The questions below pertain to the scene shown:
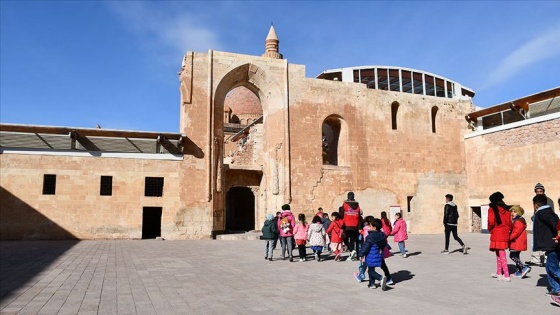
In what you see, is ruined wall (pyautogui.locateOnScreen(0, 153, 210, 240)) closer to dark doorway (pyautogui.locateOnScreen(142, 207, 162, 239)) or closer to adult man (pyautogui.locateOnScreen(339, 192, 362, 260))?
dark doorway (pyautogui.locateOnScreen(142, 207, 162, 239))

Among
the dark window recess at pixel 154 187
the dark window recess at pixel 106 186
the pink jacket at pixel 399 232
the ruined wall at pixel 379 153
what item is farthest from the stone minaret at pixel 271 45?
the pink jacket at pixel 399 232

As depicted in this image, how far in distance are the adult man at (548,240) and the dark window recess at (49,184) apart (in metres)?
17.7

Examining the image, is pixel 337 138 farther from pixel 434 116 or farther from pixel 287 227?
pixel 287 227

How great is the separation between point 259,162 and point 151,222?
22.9ft

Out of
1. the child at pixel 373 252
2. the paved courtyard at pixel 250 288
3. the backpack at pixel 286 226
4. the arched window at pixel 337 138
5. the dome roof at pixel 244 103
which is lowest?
the paved courtyard at pixel 250 288

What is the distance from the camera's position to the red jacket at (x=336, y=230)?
11.2 m

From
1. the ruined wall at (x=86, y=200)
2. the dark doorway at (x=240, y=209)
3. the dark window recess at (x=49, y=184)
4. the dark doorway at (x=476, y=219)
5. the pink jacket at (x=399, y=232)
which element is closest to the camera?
the pink jacket at (x=399, y=232)

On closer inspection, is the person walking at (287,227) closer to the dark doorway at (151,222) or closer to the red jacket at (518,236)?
the red jacket at (518,236)

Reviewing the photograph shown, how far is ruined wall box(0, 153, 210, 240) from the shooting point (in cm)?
1770

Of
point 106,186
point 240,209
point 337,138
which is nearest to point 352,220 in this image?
point 106,186

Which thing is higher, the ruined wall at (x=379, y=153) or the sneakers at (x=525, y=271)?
the ruined wall at (x=379, y=153)

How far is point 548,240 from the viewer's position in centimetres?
635

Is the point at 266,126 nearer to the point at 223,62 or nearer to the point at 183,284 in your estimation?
the point at 223,62

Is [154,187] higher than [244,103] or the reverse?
the reverse
